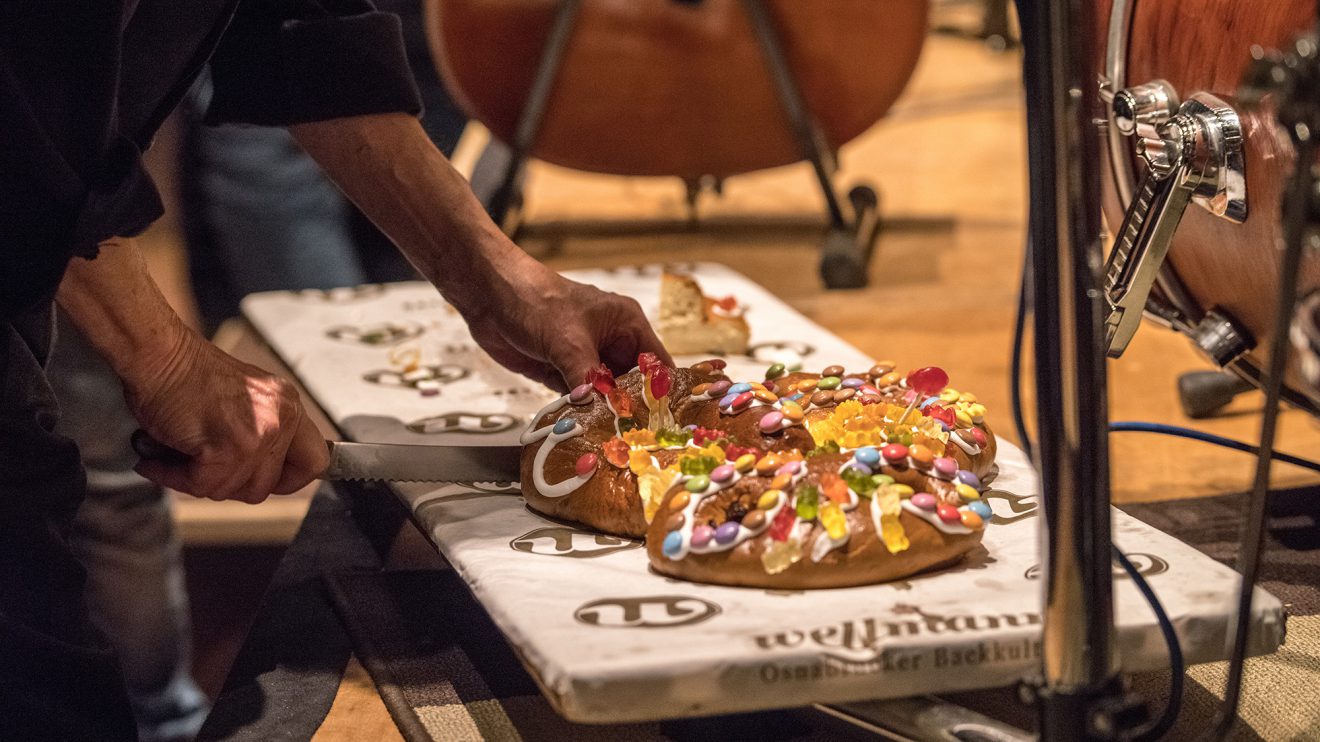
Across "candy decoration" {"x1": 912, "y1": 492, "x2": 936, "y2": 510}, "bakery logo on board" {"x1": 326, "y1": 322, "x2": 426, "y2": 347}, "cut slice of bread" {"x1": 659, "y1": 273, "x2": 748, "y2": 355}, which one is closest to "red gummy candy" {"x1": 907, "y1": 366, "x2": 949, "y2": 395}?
"candy decoration" {"x1": 912, "y1": 492, "x2": 936, "y2": 510}

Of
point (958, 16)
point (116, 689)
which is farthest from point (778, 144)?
point (958, 16)

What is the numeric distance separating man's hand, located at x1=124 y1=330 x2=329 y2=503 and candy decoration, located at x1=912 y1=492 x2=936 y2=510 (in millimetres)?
335

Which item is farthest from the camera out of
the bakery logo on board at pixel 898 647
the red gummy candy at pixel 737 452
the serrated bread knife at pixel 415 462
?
the serrated bread knife at pixel 415 462

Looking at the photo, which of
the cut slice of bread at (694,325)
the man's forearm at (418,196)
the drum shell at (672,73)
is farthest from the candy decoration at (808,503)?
the drum shell at (672,73)

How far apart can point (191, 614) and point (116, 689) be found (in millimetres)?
1003

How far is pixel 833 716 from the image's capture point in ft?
1.95

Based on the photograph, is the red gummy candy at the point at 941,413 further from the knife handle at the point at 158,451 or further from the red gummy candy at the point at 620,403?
the knife handle at the point at 158,451

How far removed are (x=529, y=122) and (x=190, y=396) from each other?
857 mm

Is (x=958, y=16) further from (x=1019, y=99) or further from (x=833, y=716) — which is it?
(x=833, y=716)

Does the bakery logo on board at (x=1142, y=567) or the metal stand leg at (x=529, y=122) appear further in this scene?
the metal stand leg at (x=529, y=122)

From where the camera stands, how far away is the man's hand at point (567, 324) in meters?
0.87

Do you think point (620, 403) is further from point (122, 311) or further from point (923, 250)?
point (923, 250)

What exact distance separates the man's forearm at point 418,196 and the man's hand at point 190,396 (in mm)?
193

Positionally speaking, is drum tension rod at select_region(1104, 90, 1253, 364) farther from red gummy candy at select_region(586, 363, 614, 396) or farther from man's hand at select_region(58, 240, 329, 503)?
man's hand at select_region(58, 240, 329, 503)
